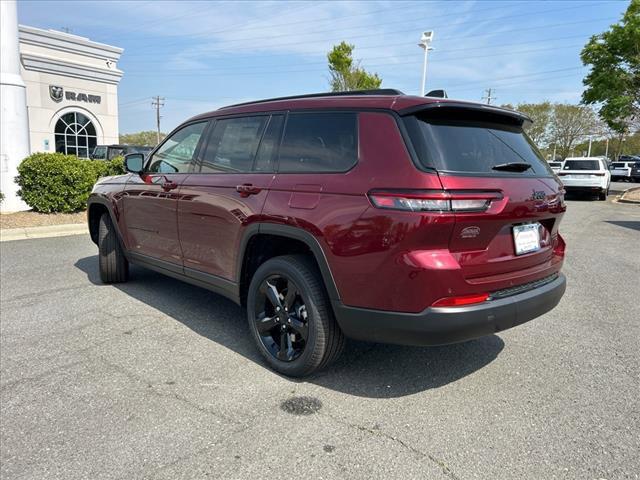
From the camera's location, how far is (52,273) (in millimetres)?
6043

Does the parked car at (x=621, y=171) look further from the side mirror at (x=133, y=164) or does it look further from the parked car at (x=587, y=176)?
the side mirror at (x=133, y=164)

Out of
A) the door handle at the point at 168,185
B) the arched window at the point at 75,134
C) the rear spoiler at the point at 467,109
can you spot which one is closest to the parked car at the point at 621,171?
the arched window at the point at 75,134

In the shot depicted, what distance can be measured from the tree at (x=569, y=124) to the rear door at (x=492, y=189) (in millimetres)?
63180

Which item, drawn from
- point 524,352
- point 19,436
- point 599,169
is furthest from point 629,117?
point 19,436

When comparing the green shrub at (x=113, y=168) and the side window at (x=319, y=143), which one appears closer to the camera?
the side window at (x=319, y=143)

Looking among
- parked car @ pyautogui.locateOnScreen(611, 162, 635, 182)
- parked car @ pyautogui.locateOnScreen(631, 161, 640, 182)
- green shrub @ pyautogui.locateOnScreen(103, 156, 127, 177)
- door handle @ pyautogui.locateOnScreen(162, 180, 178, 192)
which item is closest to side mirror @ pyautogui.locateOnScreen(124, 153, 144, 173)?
door handle @ pyautogui.locateOnScreen(162, 180, 178, 192)

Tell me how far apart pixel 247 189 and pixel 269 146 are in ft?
1.18

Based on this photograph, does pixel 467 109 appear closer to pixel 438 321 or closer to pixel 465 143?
pixel 465 143

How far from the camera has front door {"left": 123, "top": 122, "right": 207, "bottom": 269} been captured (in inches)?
169

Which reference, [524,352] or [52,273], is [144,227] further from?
[524,352]

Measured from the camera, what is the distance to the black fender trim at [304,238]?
290 cm

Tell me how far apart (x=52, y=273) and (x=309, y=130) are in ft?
14.7

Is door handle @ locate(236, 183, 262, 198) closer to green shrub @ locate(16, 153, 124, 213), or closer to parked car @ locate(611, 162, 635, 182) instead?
green shrub @ locate(16, 153, 124, 213)

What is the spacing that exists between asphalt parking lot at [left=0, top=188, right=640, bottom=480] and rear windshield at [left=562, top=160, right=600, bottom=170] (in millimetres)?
16239
